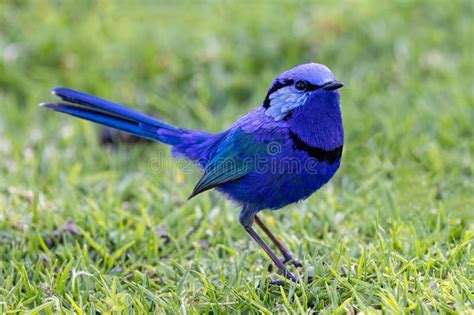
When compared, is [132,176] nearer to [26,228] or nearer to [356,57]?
[26,228]

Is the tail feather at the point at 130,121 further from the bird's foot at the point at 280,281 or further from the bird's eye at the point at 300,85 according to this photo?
the bird's foot at the point at 280,281

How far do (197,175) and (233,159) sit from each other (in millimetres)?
1477

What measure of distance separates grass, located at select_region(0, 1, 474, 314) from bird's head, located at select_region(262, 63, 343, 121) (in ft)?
2.73

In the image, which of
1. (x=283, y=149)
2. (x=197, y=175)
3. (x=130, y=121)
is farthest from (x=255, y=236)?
(x=197, y=175)

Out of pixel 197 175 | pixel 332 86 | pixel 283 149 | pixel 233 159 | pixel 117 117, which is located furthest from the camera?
pixel 197 175

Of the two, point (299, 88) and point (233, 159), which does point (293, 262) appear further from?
point (299, 88)

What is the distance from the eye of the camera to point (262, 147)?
396 centimetres

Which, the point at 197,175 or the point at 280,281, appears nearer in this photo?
the point at 280,281

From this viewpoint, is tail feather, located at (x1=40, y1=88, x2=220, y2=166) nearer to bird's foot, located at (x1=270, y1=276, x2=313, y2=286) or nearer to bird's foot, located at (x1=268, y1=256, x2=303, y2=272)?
bird's foot, located at (x1=268, y1=256, x2=303, y2=272)

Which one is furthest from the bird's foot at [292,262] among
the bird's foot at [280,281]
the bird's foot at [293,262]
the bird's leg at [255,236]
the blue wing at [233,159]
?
the blue wing at [233,159]

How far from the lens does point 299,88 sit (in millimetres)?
3898

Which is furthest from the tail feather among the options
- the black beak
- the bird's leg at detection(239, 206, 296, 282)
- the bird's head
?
the black beak

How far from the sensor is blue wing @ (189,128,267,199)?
400cm

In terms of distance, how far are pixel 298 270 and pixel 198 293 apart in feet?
1.87
